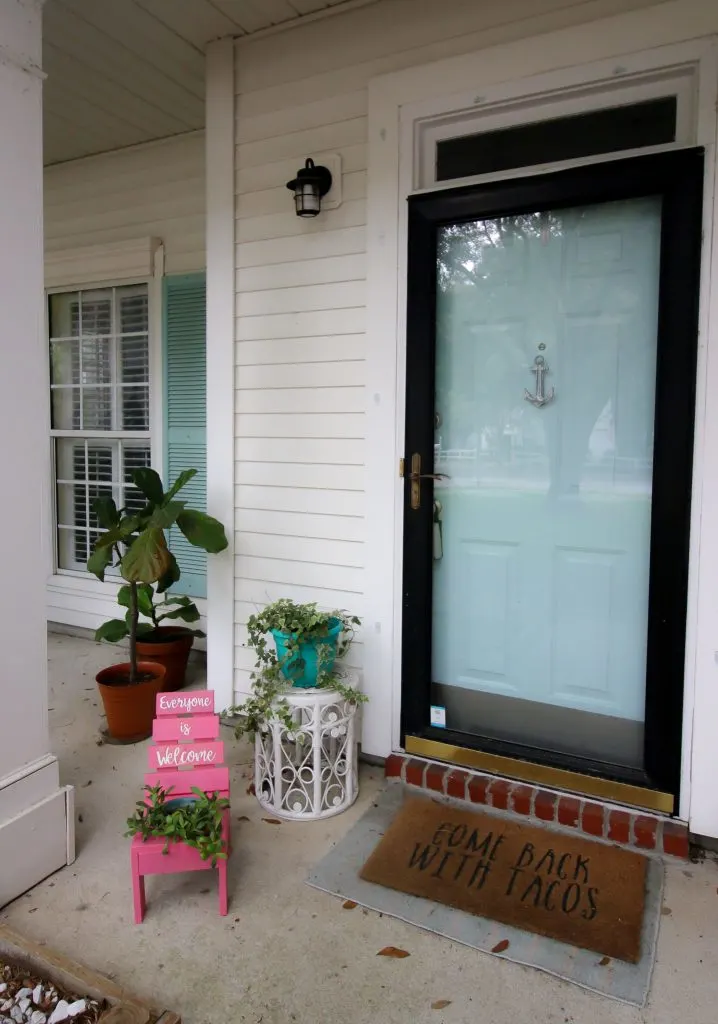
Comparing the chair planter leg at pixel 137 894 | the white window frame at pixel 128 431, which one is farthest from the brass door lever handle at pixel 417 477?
the white window frame at pixel 128 431

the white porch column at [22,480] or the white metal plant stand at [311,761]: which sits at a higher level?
the white porch column at [22,480]

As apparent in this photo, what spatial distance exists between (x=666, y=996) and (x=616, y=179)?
234 cm

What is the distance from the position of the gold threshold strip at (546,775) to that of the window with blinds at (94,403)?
8.28 ft

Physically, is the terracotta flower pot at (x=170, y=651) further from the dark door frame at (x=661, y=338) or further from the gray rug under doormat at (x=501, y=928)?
the dark door frame at (x=661, y=338)

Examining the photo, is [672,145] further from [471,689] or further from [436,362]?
[471,689]

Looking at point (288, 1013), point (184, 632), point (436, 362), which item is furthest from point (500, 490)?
point (184, 632)

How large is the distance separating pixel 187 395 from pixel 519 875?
9.77ft

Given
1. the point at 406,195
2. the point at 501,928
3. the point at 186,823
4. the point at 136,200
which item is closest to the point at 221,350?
the point at 406,195

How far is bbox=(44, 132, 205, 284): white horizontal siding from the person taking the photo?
3791mm

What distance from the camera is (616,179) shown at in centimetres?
219

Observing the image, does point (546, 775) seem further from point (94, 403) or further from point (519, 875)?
point (94, 403)

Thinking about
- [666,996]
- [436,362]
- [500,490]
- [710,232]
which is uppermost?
[710,232]

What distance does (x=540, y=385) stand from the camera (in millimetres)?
2430

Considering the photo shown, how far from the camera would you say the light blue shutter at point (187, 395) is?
384 cm
